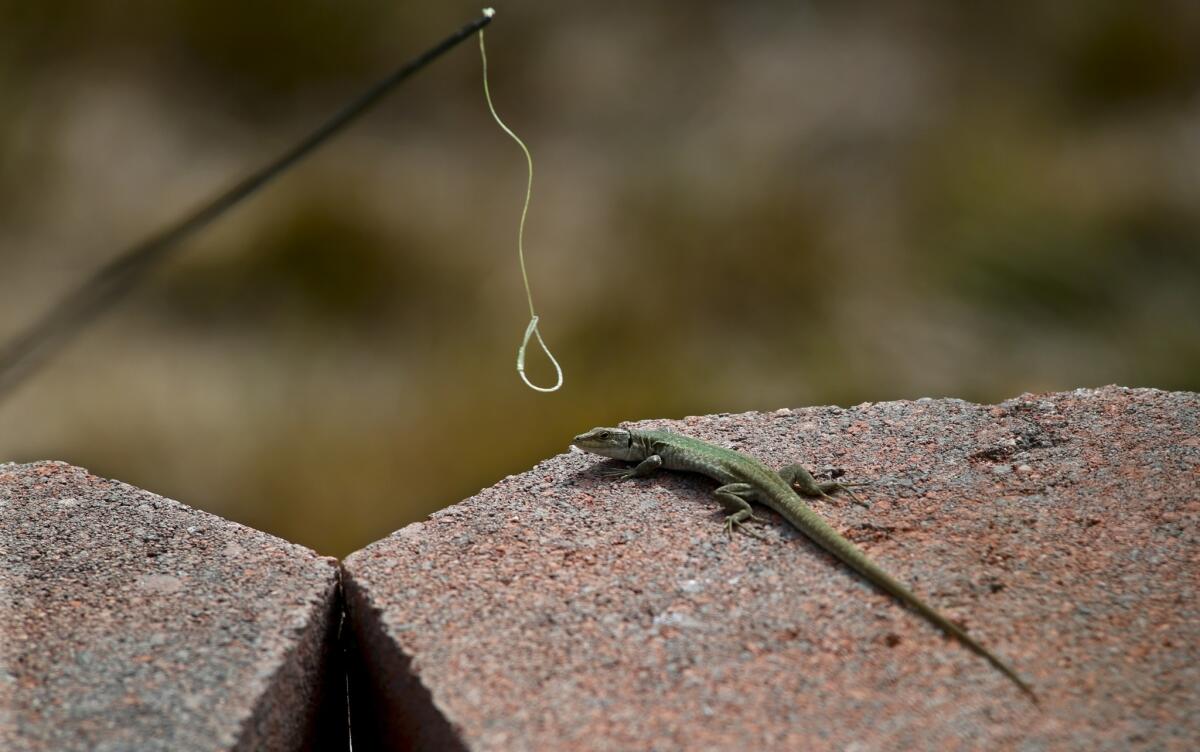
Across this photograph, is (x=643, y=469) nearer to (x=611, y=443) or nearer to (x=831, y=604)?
(x=611, y=443)

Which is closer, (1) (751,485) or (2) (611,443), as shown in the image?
(1) (751,485)

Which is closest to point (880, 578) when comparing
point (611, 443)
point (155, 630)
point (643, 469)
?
point (643, 469)

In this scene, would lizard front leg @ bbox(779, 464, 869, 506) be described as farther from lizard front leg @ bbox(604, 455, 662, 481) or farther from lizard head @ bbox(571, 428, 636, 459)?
lizard head @ bbox(571, 428, 636, 459)

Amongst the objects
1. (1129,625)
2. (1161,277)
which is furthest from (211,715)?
(1161,277)

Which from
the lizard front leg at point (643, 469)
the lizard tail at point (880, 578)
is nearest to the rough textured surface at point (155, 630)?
the lizard front leg at point (643, 469)

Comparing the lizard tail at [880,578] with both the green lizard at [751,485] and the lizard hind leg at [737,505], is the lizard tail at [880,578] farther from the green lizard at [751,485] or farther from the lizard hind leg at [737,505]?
the lizard hind leg at [737,505]

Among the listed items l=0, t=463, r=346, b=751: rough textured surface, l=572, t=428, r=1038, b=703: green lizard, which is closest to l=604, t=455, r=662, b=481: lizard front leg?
l=572, t=428, r=1038, b=703: green lizard

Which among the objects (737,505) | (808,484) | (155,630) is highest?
(808,484)
